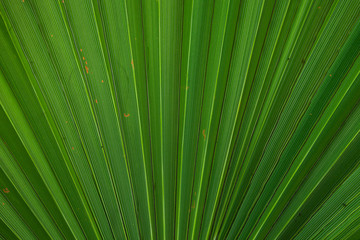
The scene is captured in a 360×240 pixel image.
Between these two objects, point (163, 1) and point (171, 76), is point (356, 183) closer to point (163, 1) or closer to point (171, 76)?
point (171, 76)

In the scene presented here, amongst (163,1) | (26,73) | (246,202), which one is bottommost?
(246,202)

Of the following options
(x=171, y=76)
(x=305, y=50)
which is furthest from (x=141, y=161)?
(x=305, y=50)

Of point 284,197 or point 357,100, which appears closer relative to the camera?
point 357,100

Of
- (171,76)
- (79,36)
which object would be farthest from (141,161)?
(79,36)

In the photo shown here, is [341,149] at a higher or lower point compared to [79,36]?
lower

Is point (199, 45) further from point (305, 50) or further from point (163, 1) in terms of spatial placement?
point (305, 50)

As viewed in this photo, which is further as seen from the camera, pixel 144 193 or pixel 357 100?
pixel 144 193
